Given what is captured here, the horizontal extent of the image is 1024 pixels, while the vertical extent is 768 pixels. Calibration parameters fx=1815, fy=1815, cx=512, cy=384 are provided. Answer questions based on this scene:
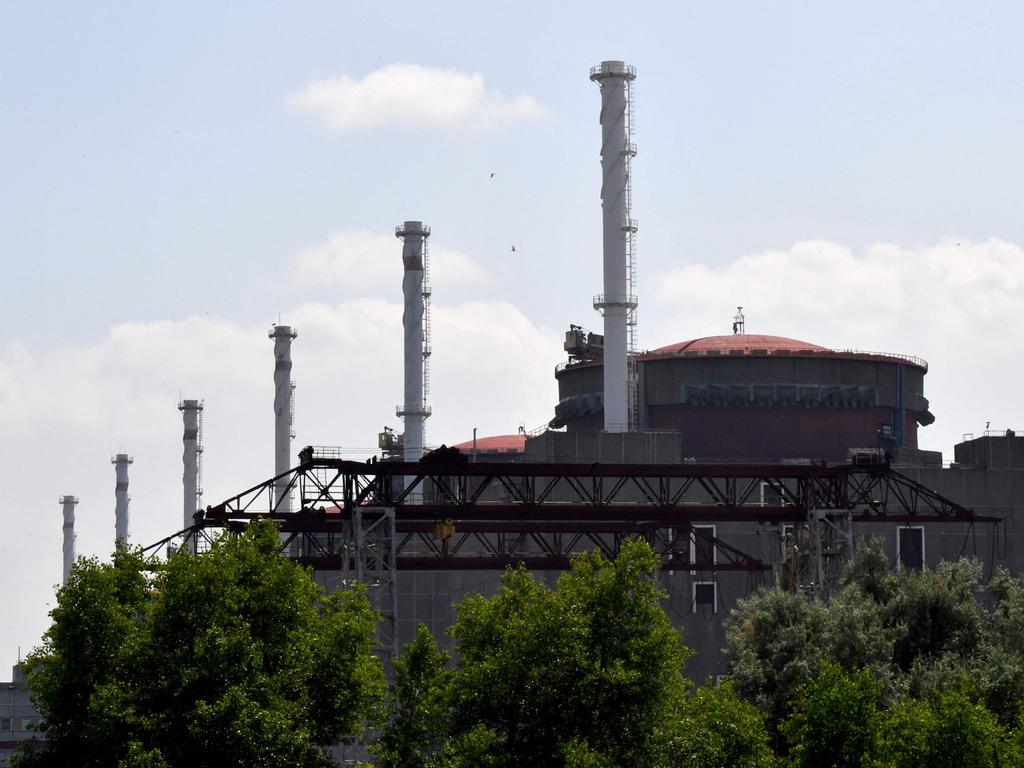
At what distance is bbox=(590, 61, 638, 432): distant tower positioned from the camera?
9269 centimetres

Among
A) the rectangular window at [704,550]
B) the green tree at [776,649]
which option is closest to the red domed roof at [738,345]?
the rectangular window at [704,550]

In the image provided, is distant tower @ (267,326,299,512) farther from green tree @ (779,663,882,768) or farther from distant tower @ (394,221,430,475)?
green tree @ (779,663,882,768)

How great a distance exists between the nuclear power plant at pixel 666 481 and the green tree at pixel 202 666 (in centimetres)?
1294

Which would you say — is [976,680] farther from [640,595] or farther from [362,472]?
[362,472]

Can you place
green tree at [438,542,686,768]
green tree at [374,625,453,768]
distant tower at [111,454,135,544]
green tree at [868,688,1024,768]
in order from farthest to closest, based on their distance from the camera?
distant tower at [111,454,135,544], green tree at [374,625,453,768], green tree at [438,542,686,768], green tree at [868,688,1024,768]

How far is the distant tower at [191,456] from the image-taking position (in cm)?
14900

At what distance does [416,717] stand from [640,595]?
6508mm

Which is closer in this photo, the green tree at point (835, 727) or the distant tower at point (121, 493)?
the green tree at point (835, 727)

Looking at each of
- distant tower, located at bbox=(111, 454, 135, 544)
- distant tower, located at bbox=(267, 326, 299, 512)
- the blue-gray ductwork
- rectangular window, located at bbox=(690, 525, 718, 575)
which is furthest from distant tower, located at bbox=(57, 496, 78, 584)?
rectangular window, located at bbox=(690, 525, 718, 575)

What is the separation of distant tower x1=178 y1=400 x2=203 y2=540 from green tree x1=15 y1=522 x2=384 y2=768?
101171 mm

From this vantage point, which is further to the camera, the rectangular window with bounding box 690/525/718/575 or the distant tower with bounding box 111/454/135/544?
the distant tower with bounding box 111/454/135/544

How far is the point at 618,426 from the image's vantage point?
92.5 m

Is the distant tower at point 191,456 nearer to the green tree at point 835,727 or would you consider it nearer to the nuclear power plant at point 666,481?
the nuclear power plant at point 666,481

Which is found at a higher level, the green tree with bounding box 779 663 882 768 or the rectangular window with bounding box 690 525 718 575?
the rectangular window with bounding box 690 525 718 575
